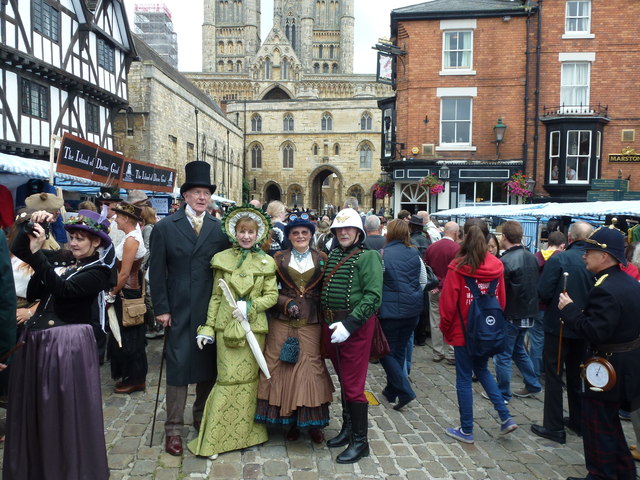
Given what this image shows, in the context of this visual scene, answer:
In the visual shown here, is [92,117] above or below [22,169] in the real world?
above

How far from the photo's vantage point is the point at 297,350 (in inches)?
155

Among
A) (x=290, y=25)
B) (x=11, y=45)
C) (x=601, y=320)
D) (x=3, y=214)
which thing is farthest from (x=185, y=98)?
(x=290, y=25)

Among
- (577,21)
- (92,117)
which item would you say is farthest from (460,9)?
(92,117)

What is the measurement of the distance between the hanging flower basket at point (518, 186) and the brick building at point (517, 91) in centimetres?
46

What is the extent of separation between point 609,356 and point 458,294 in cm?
126

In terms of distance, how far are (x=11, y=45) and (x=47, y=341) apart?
14.1 metres

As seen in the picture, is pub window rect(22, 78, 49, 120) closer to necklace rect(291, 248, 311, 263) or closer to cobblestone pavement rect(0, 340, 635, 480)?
cobblestone pavement rect(0, 340, 635, 480)

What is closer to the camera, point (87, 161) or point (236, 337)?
point (236, 337)

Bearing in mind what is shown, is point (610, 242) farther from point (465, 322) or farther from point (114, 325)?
point (114, 325)

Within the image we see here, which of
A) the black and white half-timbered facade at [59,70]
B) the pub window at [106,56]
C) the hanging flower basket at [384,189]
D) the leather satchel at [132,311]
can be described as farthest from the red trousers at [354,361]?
the pub window at [106,56]

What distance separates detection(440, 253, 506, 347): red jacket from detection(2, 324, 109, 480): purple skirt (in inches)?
115

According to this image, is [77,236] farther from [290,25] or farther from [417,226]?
[290,25]

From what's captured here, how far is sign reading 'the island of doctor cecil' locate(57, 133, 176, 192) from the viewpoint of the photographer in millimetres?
7750

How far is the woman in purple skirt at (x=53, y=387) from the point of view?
9.69 ft
